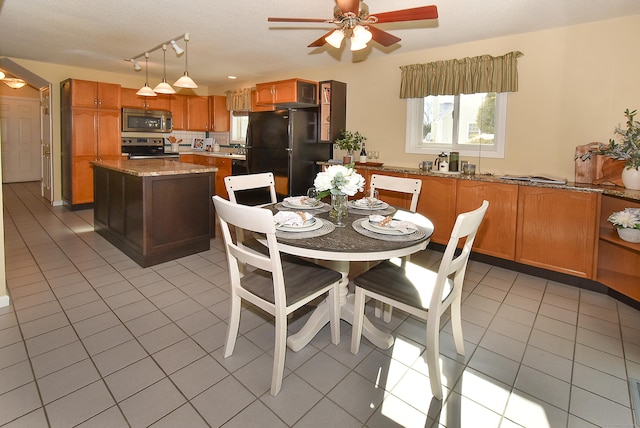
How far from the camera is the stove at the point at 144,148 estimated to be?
6547 millimetres

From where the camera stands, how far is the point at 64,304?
2.66m

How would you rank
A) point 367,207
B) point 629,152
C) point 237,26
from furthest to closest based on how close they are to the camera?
1. point 237,26
2. point 629,152
3. point 367,207

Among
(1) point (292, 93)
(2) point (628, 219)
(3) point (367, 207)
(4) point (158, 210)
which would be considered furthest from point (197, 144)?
(2) point (628, 219)

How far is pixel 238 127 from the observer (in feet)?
24.3

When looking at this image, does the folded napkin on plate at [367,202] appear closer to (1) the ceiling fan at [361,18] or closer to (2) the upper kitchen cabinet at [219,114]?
(1) the ceiling fan at [361,18]

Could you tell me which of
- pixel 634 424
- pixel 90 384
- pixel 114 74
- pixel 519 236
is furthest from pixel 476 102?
pixel 114 74

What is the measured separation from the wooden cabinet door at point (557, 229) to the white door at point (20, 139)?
1024cm

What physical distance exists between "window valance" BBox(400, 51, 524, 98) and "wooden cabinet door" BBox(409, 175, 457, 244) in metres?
1.02

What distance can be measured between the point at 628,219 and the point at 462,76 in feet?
6.91

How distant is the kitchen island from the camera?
343 centimetres

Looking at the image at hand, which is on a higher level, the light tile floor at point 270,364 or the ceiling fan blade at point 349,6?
the ceiling fan blade at point 349,6

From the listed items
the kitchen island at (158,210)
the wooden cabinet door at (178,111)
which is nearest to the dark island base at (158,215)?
the kitchen island at (158,210)

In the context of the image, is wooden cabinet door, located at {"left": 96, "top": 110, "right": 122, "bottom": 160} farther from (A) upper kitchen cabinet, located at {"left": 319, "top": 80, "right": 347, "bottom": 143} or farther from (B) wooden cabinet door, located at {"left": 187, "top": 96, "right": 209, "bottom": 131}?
(A) upper kitchen cabinet, located at {"left": 319, "top": 80, "right": 347, "bottom": 143}

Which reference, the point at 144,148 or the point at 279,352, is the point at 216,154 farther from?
the point at 279,352
